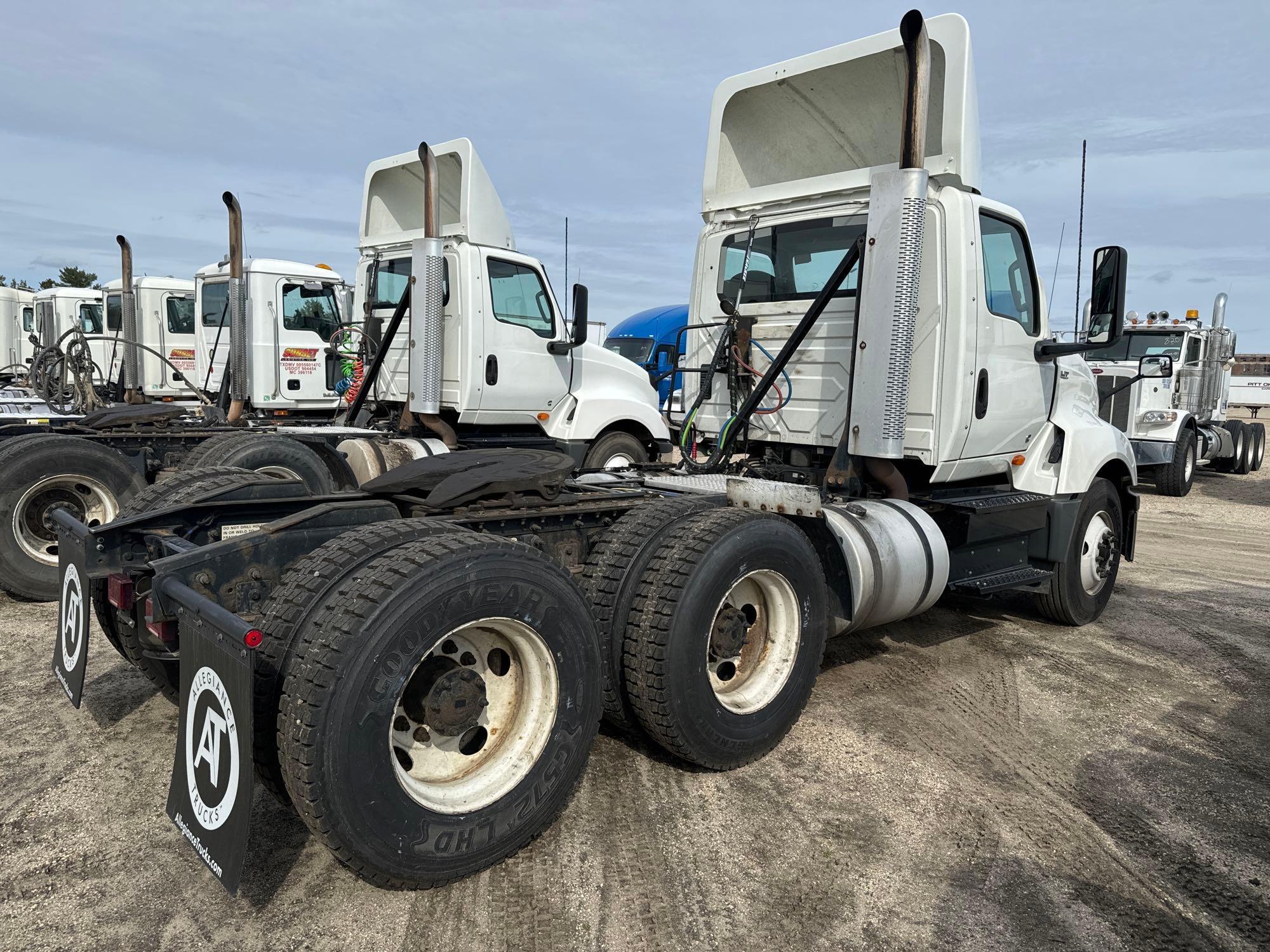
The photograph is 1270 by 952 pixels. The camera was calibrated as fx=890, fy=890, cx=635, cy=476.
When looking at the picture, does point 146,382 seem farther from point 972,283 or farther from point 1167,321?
point 1167,321

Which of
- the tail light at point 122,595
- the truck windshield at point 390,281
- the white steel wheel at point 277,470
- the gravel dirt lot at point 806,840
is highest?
the truck windshield at point 390,281

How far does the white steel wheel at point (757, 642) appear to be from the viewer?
374 cm

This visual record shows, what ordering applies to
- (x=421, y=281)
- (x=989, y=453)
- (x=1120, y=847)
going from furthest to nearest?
(x=421, y=281)
(x=989, y=453)
(x=1120, y=847)

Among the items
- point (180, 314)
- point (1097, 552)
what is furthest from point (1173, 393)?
point (180, 314)

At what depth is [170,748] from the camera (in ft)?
12.6

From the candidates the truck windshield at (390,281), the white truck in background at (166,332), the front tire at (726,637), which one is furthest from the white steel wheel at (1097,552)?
the white truck in background at (166,332)

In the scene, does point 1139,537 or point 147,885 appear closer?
point 147,885

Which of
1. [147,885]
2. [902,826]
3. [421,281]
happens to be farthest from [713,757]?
[421,281]

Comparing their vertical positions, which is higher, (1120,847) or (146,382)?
(146,382)

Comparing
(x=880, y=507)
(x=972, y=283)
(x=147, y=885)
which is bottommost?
(x=147, y=885)

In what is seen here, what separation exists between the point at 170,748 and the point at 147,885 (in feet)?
3.67

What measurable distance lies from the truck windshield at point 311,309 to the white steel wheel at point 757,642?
912 cm

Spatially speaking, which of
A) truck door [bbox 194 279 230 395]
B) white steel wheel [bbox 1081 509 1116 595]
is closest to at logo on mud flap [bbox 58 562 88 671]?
white steel wheel [bbox 1081 509 1116 595]

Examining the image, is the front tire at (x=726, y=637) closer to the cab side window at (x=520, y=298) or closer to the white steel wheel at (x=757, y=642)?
the white steel wheel at (x=757, y=642)
